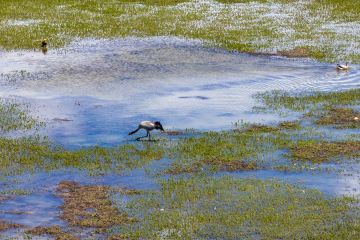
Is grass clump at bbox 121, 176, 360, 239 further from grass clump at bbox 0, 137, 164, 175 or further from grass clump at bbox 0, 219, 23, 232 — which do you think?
grass clump at bbox 0, 219, 23, 232

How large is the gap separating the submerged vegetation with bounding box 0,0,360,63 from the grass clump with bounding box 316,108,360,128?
392 inches

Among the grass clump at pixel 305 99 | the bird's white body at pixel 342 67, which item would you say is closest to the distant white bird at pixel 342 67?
the bird's white body at pixel 342 67

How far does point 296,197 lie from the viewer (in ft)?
70.7

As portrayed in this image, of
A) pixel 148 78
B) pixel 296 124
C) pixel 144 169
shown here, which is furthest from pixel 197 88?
pixel 144 169

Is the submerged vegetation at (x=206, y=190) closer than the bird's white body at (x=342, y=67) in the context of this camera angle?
Yes

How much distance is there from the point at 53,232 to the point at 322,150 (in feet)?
37.3

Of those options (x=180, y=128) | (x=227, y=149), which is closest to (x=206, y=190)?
(x=227, y=149)

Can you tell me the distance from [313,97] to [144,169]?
11870mm

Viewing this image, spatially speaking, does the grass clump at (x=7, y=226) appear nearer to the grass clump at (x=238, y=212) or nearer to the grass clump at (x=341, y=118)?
the grass clump at (x=238, y=212)

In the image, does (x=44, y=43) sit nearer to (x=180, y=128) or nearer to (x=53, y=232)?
(x=180, y=128)

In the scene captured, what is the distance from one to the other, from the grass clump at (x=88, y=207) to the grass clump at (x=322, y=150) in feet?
25.2

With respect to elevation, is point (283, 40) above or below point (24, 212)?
above

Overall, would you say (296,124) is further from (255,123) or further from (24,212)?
(24,212)

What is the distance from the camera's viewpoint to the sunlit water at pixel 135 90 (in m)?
23.0
